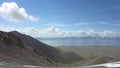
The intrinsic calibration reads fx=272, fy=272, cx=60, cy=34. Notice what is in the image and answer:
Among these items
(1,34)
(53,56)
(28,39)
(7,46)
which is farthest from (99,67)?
(28,39)

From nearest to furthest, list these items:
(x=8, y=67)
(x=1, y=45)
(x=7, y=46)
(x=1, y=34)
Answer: (x=8, y=67) → (x=1, y=45) → (x=7, y=46) → (x=1, y=34)

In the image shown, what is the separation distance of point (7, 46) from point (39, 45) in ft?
126

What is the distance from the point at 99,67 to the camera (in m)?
23.5

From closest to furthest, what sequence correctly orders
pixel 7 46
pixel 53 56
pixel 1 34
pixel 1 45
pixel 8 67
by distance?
pixel 8 67 → pixel 1 45 → pixel 7 46 → pixel 1 34 → pixel 53 56

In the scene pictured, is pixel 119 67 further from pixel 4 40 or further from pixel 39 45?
pixel 39 45

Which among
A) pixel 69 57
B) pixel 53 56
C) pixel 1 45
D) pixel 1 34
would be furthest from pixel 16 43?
pixel 69 57

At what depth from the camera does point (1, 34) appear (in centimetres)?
5559

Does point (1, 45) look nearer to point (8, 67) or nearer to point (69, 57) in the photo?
point (8, 67)

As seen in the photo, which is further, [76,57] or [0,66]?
[76,57]

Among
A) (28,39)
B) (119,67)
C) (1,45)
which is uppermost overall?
(28,39)

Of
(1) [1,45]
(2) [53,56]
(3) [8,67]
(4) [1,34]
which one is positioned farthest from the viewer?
(2) [53,56]

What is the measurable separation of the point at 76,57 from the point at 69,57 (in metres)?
2.46

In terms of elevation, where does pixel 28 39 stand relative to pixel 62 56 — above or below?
above

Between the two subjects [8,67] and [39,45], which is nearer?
[8,67]
